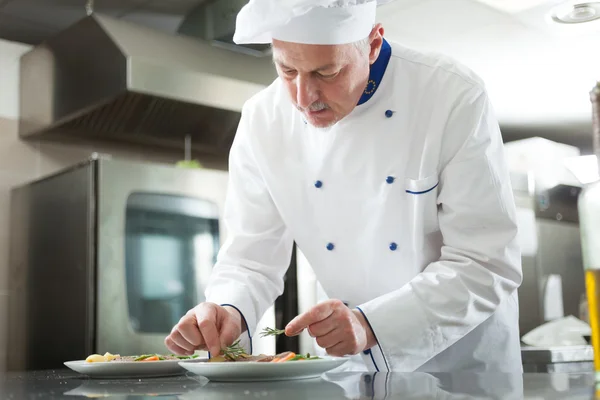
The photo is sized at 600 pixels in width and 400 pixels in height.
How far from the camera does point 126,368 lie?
1.20 metres

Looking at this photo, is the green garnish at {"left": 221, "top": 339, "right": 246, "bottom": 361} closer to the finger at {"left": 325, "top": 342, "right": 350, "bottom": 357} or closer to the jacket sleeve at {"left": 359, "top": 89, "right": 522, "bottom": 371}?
the finger at {"left": 325, "top": 342, "right": 350, "bottom": 357}

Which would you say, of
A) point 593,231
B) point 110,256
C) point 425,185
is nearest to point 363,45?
point 425,185

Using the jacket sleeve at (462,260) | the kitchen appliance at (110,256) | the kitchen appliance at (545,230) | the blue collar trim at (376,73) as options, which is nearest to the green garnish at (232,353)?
the jacket sleeve at (462,260)

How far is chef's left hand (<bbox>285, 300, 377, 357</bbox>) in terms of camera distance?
3.91 ft

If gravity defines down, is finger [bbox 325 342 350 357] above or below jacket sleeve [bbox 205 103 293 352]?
below

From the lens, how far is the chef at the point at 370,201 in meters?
1.46

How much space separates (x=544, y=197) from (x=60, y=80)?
330 cm

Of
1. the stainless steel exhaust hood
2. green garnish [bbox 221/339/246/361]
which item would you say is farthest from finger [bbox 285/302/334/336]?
the stainless steel exhaust hood

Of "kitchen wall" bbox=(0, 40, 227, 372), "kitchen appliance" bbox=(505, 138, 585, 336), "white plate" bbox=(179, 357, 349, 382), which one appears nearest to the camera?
"white plate" bbox=(179, 357, 349, 382)

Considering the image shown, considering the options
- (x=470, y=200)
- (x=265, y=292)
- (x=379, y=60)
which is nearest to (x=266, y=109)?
(x=379, y=60)

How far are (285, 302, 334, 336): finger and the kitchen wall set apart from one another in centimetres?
293

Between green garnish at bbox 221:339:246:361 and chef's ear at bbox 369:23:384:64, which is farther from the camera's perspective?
chef's ear at bbox 369:23:384:64

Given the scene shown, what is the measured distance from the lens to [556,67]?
4070 mm

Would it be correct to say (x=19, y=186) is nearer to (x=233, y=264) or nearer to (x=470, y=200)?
(x=233, y=264)
